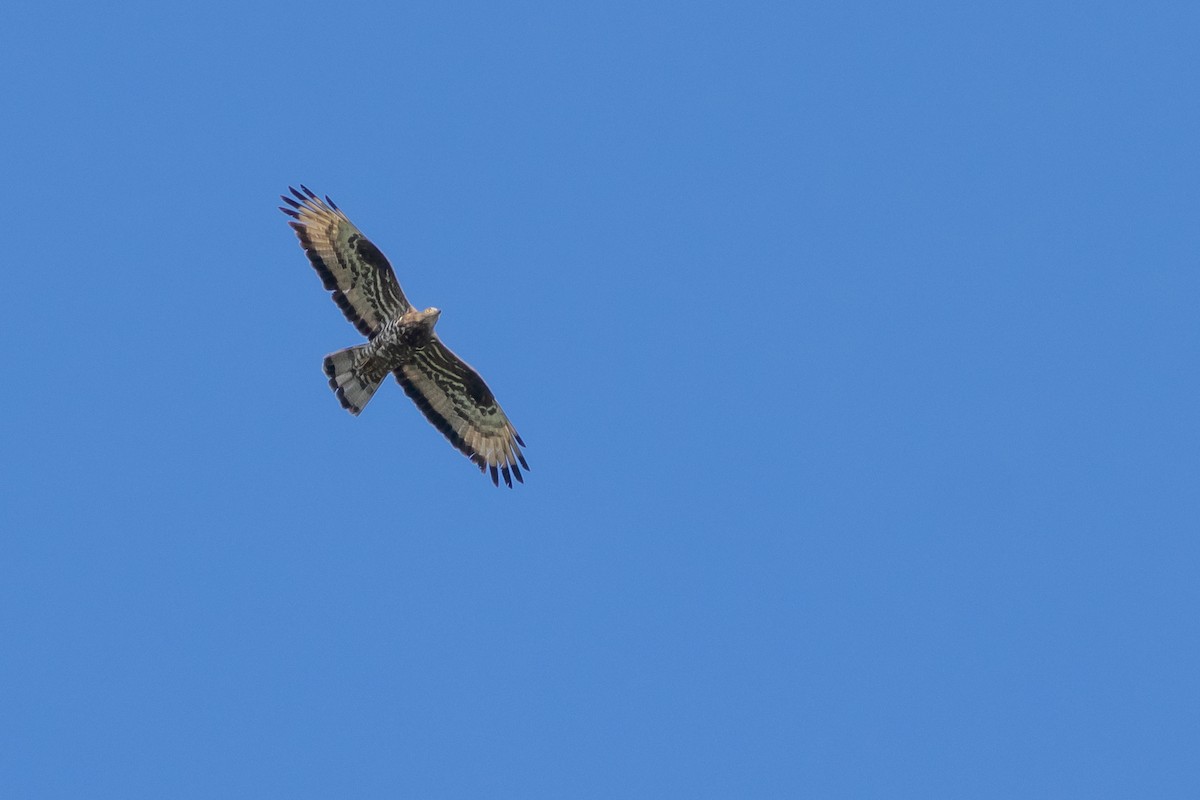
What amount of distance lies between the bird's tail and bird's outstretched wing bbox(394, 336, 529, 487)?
566mm

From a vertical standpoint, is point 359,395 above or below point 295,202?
below

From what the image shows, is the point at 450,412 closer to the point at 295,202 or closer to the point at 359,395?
the point at 359,395

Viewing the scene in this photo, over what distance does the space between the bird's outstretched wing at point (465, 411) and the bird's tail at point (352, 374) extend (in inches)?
22.3

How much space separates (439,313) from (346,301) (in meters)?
1.24

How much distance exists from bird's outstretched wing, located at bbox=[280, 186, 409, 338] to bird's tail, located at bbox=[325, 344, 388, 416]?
1.20ft

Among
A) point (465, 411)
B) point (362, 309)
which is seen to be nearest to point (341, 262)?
point (362, 309)

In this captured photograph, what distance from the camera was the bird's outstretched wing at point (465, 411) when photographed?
82.9 feet

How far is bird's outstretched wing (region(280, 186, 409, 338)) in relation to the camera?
24.6 m

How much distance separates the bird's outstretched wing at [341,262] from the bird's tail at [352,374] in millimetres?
365

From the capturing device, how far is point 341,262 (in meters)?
24.6

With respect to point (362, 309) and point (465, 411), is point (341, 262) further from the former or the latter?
point (465, 411)

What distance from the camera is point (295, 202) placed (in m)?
24.7

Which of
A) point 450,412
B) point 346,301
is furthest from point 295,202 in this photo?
point 450,412

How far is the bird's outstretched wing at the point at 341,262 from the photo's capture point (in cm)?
2456
